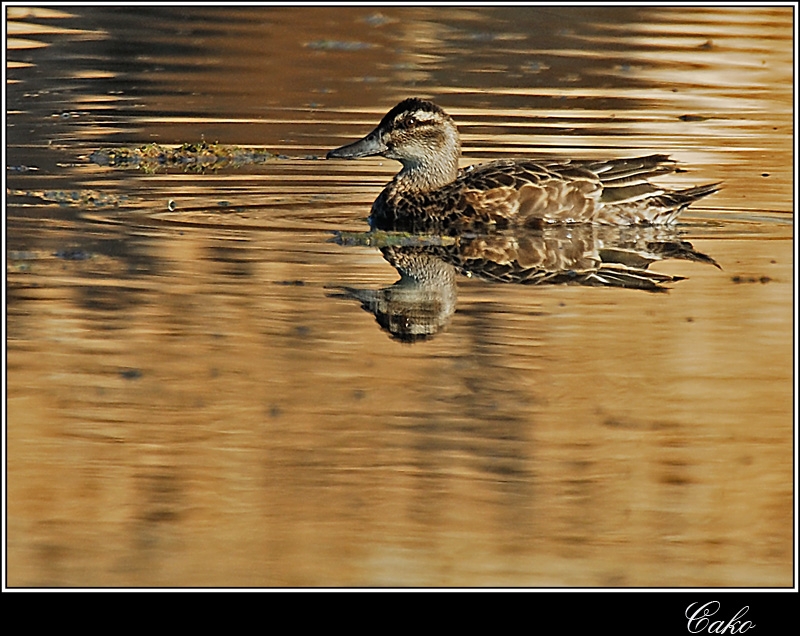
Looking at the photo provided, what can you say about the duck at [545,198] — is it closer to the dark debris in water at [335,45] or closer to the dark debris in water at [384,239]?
the dark debris in water at [384,239]

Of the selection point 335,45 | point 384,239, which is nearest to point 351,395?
point 384,239

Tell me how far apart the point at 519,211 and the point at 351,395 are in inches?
128

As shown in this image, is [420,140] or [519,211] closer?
A: [519,211]

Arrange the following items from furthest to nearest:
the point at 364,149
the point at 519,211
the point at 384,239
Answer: the point at 364,149, the point at 519,211, the point at 384,239

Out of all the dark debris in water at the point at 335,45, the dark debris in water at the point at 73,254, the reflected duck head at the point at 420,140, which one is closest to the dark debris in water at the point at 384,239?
the reflected duck head at the point at 420,140

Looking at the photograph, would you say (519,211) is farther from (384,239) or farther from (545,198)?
(384,239)

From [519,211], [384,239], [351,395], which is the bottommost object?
[351,395]

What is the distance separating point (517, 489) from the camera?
5316mm

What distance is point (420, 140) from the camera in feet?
32.1

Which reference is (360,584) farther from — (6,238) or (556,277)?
(6,238)

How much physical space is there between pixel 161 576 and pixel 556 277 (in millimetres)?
3766

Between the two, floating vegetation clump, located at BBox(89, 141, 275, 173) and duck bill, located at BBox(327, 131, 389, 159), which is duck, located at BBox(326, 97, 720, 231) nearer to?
duck bill, located at BBox(327, 131, 389, 159)

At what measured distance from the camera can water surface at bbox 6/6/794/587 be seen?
4.93 m

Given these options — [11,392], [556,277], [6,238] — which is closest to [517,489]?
[11,392]
